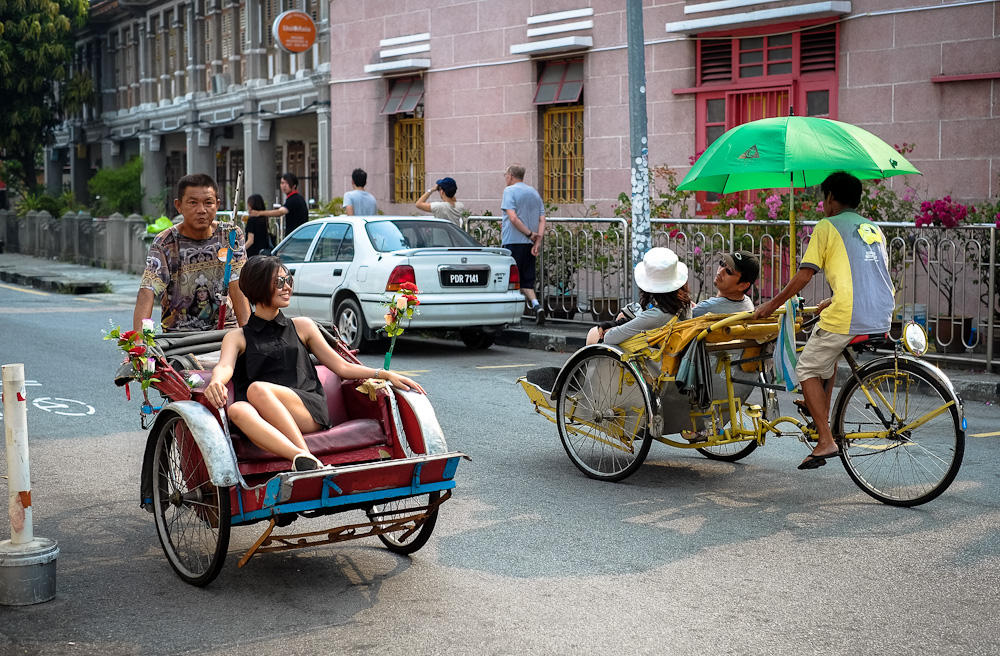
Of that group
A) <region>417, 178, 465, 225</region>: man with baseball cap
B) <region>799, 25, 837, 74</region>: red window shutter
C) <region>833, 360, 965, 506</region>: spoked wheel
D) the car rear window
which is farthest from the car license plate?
<region>833, 360, 965, 506</region>: spoked wheel

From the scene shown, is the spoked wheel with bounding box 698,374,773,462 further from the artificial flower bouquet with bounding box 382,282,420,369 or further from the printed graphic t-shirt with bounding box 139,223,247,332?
the printed graphic t-shirt with bounding box 139,223,247,332

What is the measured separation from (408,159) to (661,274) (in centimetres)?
1584

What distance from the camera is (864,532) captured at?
19.6ft

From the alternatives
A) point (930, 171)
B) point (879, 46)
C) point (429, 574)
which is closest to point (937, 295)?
point (930, 171)

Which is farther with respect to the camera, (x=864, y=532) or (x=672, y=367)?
(x=672, y=367)

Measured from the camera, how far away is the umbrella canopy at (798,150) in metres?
6.92

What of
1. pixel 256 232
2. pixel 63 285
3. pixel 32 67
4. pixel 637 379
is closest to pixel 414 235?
pixel 256 232

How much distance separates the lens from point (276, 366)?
5582 mm

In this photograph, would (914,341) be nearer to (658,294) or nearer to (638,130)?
(658,294)

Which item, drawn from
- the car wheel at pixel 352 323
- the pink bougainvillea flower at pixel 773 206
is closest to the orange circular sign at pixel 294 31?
the car wheel at pixel 352 323

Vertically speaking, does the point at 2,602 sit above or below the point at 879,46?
below

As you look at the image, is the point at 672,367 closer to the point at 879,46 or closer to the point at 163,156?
the point at 879,46

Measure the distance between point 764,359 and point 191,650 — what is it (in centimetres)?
390

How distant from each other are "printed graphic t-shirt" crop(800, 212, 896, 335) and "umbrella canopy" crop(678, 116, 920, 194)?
1.43ft
